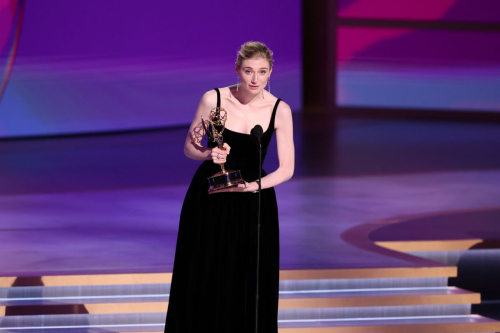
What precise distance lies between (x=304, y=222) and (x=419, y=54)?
7.12m

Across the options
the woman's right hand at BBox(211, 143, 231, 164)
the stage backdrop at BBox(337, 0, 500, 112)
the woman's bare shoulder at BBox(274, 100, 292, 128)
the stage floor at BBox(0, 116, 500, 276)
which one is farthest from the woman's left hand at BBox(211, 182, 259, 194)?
the stage backdrop at BBox(337, 0, 500, 112)

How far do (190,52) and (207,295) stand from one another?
8.39m

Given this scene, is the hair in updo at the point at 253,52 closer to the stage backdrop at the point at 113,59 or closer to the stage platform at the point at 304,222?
the stage platform at the point at 304,222

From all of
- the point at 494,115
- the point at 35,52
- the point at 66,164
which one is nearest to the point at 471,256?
the point at 66,164

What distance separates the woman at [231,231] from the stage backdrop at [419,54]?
985 centimetres

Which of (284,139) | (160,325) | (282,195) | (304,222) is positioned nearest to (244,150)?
(284,139)

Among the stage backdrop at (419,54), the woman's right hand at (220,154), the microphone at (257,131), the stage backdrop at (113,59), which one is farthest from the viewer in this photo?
the stage backdrop at (419,54)

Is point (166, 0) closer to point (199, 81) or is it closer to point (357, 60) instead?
point (199, 81)

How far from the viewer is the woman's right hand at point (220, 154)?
3.06m

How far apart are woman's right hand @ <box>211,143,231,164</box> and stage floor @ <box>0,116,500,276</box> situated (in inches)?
76.3

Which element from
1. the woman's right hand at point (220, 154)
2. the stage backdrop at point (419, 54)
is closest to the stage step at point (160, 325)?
the woman's right hand at point (220, 154)

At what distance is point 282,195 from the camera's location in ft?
24.3

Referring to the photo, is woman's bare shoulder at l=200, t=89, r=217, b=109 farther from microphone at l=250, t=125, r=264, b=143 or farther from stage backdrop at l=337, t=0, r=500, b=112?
stage backdrop at l=337, t=0, r=500, b=112

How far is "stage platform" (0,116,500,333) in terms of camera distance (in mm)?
4766
